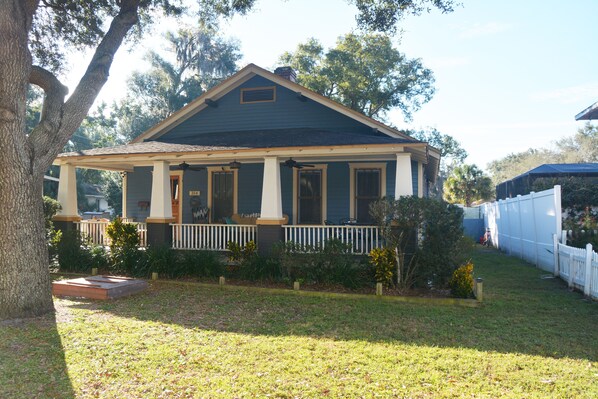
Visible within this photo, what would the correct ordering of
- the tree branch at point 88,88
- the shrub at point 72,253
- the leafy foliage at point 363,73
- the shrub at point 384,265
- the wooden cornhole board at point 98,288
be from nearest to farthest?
the tree branch at point 88,88 < the wooden cornhole board at point 98,288 < the shrub at point 384,265 < the shrub at point 72,253 < the leafy foliage at point 363,73

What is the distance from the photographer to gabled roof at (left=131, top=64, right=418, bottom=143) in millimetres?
13086

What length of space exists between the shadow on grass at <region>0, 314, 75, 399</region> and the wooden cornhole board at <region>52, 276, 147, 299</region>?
5.59 ft

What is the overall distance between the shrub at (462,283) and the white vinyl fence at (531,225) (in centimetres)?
395

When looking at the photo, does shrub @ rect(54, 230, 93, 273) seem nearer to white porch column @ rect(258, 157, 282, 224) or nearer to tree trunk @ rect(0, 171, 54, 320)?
tree trunk @ rect(0, 171, 54, 320)

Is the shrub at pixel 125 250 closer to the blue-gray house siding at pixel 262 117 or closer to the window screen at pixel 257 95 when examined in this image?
the blue-gray house siding at pixel 262 117

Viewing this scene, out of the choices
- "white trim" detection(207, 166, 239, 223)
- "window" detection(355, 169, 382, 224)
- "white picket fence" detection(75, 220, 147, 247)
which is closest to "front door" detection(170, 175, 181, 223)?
"white trim" detection(207, 166, 239, 223)

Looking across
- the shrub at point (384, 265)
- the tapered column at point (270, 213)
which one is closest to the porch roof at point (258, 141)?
the tapered column at point (270, 213)

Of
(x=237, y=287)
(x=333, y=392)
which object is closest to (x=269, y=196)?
(x=237, y=287)

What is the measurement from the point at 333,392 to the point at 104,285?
611cm

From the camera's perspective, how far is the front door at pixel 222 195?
1449 cm

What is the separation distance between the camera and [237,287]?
31.0ft

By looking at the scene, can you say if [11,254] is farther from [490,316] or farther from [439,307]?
[490,316]

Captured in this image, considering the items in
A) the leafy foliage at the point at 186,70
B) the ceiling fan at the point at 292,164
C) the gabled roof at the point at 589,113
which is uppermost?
the leafy foliage at the point at 186,70

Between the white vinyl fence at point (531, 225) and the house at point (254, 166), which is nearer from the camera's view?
Result: the house at point (254, 166)
